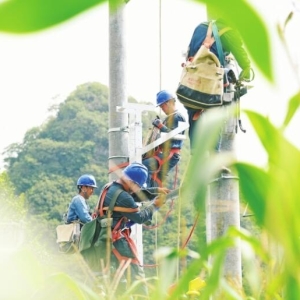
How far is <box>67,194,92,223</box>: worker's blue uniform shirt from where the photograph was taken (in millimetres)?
7309

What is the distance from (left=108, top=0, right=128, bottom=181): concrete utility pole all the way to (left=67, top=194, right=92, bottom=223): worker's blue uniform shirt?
345 mm

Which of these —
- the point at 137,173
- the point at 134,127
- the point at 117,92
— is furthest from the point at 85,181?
the point at 137,173

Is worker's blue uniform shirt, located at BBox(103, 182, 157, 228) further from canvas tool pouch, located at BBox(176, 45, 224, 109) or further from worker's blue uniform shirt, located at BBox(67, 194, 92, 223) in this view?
worker's blue uniform shirt, located at BBox(67, 194, 92, 223)

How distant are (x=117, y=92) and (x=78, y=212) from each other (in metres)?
1.09

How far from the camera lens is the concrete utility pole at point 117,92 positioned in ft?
24.4

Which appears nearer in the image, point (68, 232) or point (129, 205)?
point (129, 205)

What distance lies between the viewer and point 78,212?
7383 millimetres

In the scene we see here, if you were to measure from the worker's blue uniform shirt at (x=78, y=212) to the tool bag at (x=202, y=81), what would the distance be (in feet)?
8.96

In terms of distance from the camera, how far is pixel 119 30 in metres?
7.66

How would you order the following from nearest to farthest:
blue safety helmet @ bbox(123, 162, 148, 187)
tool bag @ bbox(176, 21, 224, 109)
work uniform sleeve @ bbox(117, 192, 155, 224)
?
tool bag @ bbox(176, 21, 224, 109)
work uniform sleeve @ bbox(117, 192, 155, 224)
blue safety helmet @ bbox(123, 162, 148, 187)

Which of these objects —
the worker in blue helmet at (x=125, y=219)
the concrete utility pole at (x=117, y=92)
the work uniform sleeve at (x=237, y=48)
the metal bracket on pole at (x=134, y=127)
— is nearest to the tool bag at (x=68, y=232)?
the concrete utility pole at (x=117, y=92)

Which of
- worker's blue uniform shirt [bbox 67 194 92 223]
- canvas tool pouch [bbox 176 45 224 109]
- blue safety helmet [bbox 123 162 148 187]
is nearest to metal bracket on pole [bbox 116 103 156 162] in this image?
worker's blue uniform shirt [bbox 67 194 92 223]

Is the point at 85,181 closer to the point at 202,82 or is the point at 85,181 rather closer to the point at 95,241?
the point at 95,241

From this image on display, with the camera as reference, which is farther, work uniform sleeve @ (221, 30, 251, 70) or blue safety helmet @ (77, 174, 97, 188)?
blue safety helmet @ (77, 174, 97, 188)
